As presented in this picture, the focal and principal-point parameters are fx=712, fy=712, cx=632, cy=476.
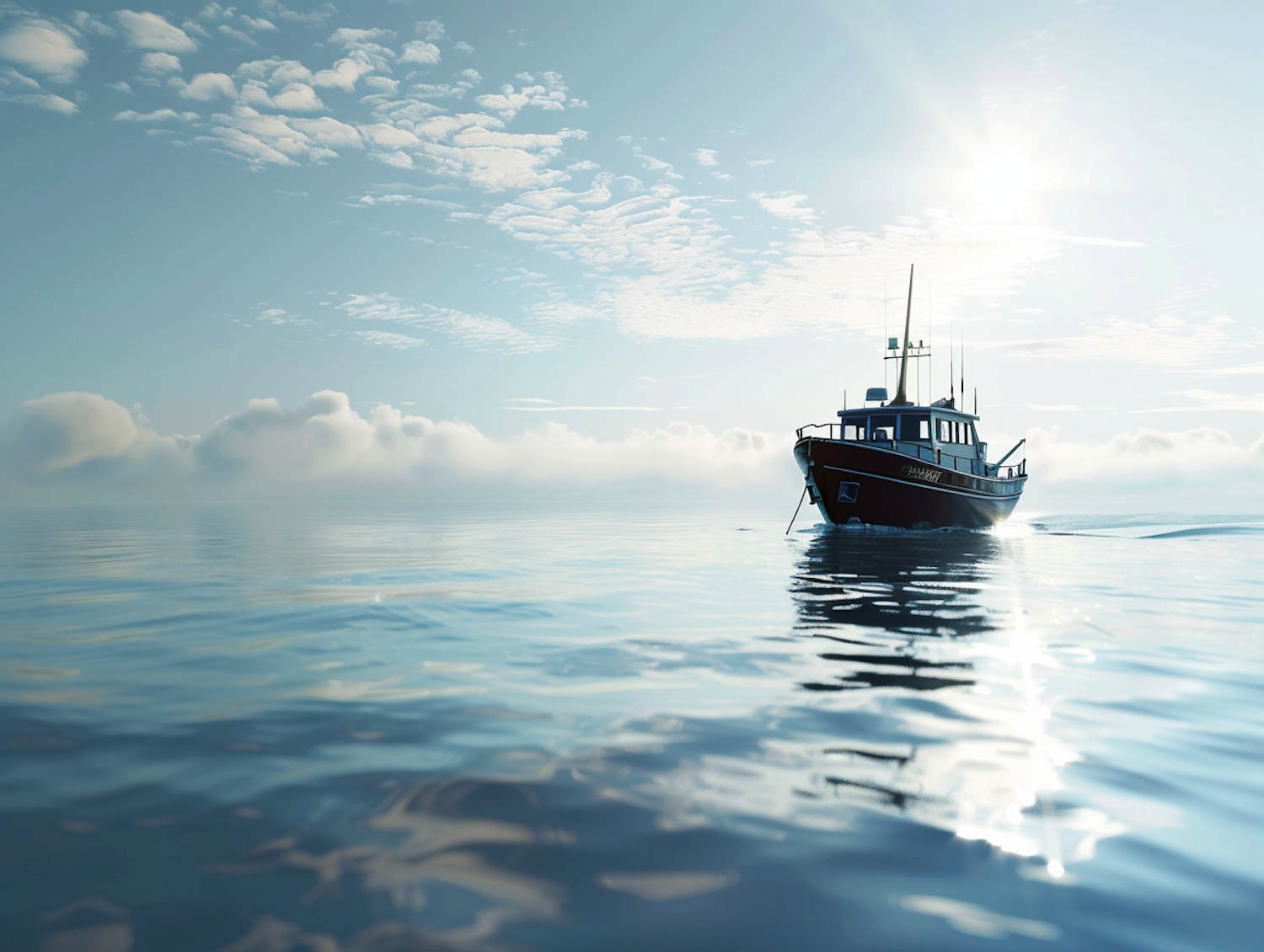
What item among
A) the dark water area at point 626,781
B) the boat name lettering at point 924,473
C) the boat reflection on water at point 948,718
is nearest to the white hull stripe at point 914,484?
the boat name lettering at point 924,473

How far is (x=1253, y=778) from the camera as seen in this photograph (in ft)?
15.5

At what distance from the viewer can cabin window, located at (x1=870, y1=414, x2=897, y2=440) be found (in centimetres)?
3538

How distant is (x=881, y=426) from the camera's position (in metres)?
35.7

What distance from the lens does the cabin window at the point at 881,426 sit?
35.4 m

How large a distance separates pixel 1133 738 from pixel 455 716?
5.30 meters

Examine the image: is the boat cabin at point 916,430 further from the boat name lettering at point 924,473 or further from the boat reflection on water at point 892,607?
the boat reflection on water at point 892,607

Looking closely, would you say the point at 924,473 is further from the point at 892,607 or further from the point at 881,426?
the point at 892,607

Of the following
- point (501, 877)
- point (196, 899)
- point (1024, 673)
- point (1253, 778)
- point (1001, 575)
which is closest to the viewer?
point (196, 899)

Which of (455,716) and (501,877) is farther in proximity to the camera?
(455,716)

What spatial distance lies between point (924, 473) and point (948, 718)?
28.9 metres

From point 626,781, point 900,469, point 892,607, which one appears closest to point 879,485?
point 900,469

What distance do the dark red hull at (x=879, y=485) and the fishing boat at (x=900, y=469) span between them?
4 cm

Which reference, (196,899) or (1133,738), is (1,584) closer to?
(196,899)

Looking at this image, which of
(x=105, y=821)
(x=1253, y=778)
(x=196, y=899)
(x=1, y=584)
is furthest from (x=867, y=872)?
(x=1, y=584)
